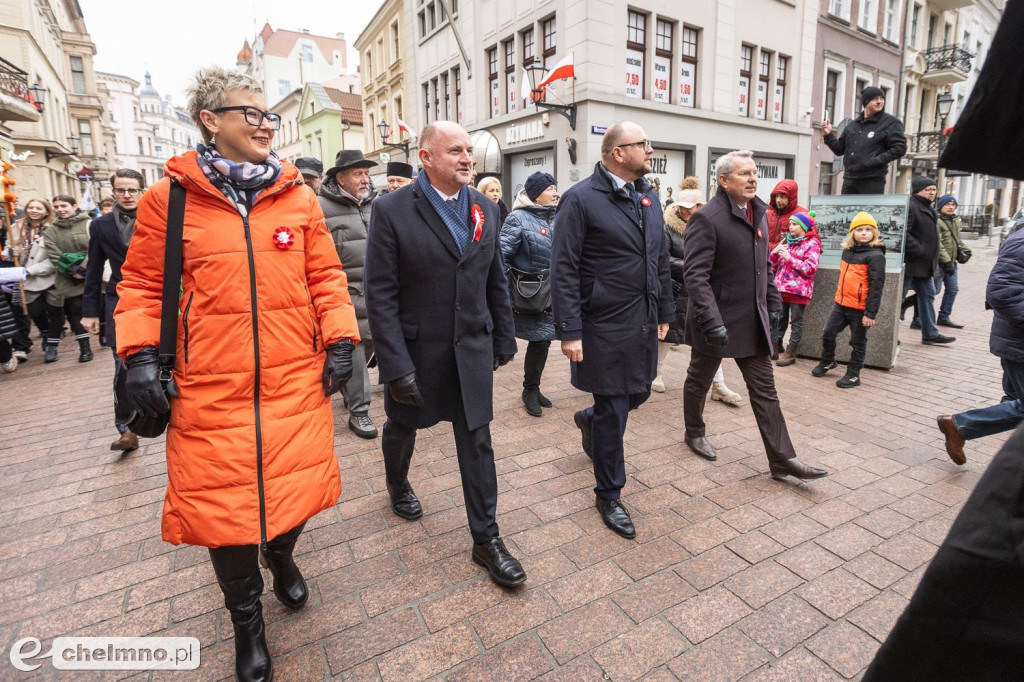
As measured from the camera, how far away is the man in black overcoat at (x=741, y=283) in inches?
150

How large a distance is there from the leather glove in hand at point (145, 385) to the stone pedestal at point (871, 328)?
694 cm

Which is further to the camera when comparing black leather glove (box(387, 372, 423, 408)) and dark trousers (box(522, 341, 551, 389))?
dark trousers (box(522, 341, 551, 389))

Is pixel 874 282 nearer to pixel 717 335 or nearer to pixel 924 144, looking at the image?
pixel 717 335

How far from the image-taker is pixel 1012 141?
2.77 feet

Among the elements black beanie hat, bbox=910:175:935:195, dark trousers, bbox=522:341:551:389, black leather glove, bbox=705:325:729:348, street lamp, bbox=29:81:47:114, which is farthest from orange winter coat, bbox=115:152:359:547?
street lamp, bbox=29:81:47:114

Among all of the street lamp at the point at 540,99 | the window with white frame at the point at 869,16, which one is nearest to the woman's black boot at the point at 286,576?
the street lamp at the point at 540,99

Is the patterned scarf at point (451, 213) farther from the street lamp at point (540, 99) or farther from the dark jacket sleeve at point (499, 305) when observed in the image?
the street lamp at point (540, 99)

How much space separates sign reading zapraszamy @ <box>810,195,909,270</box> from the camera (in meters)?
6.70

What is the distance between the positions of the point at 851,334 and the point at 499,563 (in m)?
5.18

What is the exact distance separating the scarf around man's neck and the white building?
12.0m

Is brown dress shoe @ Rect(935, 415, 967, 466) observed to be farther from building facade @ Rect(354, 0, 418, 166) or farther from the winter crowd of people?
building facade @ Rect(354, 0, 418, 166)

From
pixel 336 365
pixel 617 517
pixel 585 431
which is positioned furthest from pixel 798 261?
pixel 336 365

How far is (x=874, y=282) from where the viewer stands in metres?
5.88

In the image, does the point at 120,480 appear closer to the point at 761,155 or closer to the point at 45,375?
the point at 45,375
